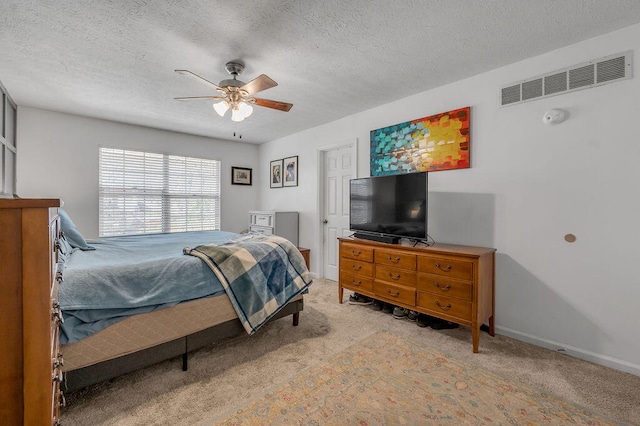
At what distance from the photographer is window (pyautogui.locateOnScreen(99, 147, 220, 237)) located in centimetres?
423

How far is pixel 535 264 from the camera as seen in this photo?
8.06 ft

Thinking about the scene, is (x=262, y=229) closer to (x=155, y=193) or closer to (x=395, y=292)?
(x=155, y=193)

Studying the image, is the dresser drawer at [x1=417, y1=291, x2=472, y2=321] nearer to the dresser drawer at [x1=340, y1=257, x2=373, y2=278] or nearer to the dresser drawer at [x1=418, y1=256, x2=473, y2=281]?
the dresser drawer at [x1=418, y1=256, x2=473, y2=281]

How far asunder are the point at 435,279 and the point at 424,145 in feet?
4.86

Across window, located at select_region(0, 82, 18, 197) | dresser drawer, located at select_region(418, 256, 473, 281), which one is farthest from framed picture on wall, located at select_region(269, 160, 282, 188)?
window, located at select_region(0, 82, 18, 197)

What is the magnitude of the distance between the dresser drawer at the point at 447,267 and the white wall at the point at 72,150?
14.2 feet

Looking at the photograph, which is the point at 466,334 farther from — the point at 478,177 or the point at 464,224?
the point at 478,177

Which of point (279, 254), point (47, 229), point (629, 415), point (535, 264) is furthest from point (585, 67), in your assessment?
point (47, 229)

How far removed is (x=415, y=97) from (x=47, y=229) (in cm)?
338

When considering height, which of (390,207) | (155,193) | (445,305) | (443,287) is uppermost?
(155,193)

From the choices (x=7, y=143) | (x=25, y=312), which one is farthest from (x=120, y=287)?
(x=7, y=143)

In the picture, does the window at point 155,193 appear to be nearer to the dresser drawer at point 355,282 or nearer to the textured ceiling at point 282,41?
the textured ceiling at point 282,41

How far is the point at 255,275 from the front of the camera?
7.68 feet

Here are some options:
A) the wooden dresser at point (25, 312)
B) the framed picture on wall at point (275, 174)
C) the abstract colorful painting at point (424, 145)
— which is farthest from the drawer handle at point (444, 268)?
the framed picture on wall at point (275, 174)
